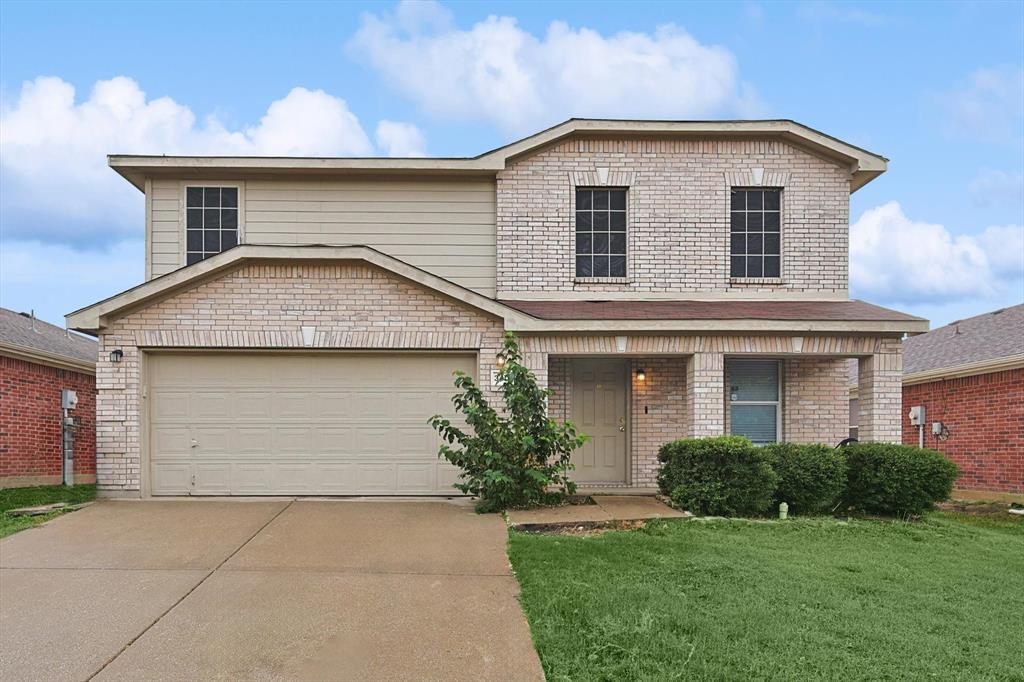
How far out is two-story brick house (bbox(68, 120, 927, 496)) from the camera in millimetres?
10938

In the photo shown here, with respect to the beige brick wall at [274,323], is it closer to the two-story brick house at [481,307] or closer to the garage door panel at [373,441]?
the two-story brick house at [481,307]

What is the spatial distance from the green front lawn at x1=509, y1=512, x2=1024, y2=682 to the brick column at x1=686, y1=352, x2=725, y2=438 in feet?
8.10

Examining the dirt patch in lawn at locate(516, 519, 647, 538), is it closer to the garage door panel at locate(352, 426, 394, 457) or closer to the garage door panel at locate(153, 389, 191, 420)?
the garage door panel at locate(352, 426, 394, 457)

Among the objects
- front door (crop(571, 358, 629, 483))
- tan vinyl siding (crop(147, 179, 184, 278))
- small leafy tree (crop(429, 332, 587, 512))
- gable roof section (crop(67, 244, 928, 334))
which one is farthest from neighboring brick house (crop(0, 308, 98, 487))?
front door (crop(571, 358, 629, 483))

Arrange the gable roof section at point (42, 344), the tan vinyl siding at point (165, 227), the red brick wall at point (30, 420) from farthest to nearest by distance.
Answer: the gable roof section at point (42, 344)
the red brick wall at point (30, 420)
the tan vinyl siding at point (165, 227)

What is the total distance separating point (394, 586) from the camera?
21.3 ft

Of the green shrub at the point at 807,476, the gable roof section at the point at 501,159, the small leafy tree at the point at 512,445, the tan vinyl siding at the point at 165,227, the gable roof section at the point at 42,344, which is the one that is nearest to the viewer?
the small leafy tree at the point at 512,445

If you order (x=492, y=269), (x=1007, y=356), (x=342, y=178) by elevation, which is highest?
(x=342, y=178)

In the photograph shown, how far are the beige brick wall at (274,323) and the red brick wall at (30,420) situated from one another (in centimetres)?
463

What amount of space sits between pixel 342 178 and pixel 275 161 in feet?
3.83

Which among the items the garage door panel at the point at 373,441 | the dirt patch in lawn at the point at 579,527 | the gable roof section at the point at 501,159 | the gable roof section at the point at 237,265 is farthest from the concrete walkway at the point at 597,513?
the gable roof section at the point at 501,159

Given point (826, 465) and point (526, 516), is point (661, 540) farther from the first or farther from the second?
point (826, 465)

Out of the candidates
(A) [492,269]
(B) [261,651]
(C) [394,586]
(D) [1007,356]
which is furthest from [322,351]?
(D) [1007,356]

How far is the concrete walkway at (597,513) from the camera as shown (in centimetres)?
908
